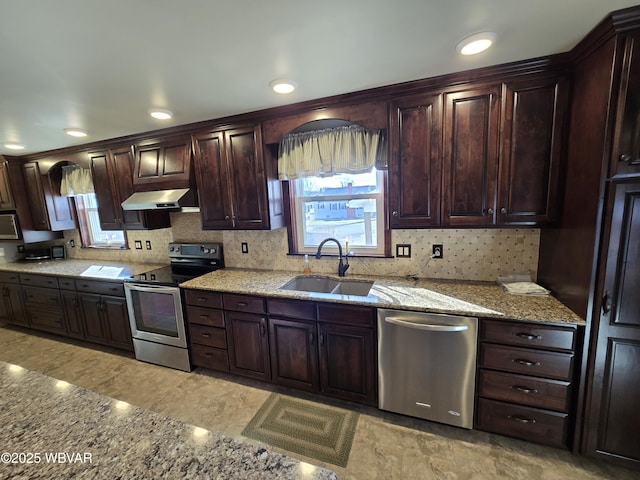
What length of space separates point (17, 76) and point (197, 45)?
1.15m

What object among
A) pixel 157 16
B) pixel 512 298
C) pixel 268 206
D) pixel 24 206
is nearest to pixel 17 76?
pixel 157 16

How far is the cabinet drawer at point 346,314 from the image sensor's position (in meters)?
1.91

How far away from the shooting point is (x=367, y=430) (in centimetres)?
190

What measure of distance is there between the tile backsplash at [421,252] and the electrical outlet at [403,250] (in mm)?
27

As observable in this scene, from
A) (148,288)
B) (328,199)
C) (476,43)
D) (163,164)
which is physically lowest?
(148,288)

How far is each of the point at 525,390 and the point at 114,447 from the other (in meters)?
2.05

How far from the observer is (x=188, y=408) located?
216 cm

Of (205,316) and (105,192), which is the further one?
(105,192)

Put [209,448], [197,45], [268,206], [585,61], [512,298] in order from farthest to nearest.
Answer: [268,206] → [512,298] → [585,61] → [197,45] → [209,448]

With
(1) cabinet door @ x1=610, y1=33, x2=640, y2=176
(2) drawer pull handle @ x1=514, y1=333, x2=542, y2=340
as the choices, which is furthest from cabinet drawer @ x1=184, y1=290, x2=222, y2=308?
(1) cabinet door @ x1=610, y1=33, x2=640, y2=176

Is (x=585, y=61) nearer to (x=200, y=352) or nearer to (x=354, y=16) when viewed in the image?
(x=354, y=16)

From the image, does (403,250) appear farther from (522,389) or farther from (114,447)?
(114,447)

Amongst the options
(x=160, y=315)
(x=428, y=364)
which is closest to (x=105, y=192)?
(x=160, y=315)

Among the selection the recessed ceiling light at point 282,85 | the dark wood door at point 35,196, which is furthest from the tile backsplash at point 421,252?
the dark wood door at point 35,196
